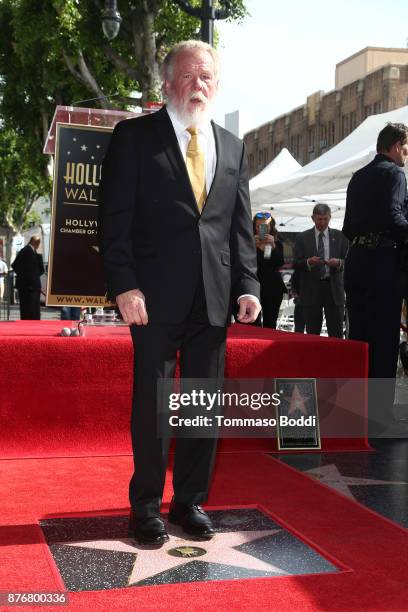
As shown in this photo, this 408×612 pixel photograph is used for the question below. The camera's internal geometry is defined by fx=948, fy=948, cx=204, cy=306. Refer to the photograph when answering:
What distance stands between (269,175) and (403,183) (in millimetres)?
13103

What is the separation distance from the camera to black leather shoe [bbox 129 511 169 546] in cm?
386

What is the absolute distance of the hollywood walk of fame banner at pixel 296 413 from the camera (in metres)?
6.11

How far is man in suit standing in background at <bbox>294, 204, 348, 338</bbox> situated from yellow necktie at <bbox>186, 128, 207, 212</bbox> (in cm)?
613

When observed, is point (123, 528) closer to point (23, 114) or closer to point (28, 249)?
point (28, 249)

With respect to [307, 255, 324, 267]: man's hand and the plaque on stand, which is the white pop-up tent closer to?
[307, 255, 324, 267]: man's hand

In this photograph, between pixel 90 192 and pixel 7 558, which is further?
pixel 90 192

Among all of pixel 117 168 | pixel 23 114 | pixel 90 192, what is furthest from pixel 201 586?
pixel 23 114

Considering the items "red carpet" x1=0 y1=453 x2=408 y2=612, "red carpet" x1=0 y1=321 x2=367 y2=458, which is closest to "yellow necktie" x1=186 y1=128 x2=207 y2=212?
"red carpet" x1=0 y1=453 x2=408 y2=612

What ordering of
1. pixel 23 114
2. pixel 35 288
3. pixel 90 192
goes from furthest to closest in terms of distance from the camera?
pixel 23 114 < pixel 35 288 < pixel 90 192

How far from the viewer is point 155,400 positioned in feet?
12.8

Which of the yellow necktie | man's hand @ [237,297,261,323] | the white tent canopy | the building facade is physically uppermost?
the building facade

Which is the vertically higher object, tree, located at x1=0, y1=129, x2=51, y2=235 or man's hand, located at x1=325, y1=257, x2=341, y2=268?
tree, located at x1=0, y1=129, x2=51, y2=235

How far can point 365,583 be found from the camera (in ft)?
11.3

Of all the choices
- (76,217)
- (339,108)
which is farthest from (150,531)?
(339,108)
